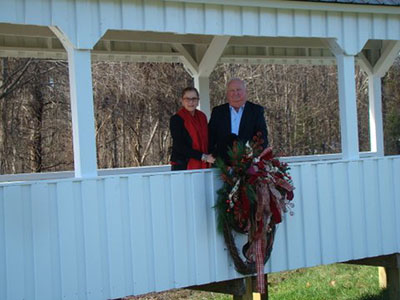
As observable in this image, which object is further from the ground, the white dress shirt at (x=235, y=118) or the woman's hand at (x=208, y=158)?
the white dress shirt at (x=235, y=118)

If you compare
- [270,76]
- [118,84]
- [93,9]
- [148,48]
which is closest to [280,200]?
[93,9]

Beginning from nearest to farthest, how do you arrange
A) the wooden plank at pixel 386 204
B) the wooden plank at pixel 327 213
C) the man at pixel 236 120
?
the man at pixel 236 120, the wooden plank at pixel 327 213, the wooden plank at pixel 386 204

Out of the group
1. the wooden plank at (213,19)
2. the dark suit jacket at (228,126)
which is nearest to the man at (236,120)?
the dark suit jacket at (228,126)

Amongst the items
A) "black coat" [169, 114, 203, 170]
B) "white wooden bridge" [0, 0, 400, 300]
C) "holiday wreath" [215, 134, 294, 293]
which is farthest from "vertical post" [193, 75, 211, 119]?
"holiday wreath" [215, 134, 294, 293]

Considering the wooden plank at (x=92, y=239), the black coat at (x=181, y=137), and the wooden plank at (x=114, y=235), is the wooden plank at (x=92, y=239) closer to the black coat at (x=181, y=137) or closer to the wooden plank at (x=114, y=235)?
the wooden plank at (x=114, y=235)

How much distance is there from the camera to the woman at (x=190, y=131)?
735 centimetres

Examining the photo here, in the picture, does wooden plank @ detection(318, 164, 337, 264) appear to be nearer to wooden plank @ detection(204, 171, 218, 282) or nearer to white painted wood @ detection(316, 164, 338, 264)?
white painted wood @ detection(316, 164, 338, 264)

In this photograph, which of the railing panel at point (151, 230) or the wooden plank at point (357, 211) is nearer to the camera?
the railing panel at point (151, 230)

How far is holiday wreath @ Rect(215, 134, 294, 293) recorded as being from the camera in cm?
702

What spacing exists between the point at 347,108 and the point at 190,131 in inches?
70.9

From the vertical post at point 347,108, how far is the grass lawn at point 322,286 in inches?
118

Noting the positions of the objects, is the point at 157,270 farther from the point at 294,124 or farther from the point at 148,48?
the point at 294,124

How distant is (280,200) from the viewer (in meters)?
7.18

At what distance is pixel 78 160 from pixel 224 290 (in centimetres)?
223
